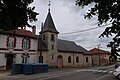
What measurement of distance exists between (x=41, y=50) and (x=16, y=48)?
5212 millimetres

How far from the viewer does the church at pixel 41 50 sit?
1180 inches

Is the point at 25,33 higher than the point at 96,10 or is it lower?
higher

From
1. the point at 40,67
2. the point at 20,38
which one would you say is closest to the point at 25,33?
the point at 20,38

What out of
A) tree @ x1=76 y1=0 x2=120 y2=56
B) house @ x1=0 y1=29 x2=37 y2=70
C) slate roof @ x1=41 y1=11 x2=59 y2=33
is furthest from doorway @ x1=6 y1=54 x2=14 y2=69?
tree @ x1=76 y1=0 x2=120 y2=56

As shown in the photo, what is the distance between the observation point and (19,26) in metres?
6.91

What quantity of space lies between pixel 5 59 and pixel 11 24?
24.5 metres

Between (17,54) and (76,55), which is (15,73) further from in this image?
(76,55)

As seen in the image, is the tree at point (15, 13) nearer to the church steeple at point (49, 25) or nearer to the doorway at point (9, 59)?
the doorway at point (9, 59)

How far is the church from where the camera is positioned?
98.4 ft

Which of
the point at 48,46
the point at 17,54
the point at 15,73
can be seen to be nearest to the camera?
the point at 15,73

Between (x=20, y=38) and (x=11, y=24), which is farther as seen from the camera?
(x=20, y=38)

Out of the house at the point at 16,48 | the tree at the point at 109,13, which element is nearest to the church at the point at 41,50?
the house at the point at 16,48

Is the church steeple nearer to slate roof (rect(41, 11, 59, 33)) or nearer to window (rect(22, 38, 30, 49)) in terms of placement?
slate roof (rect(41, 11, 59, 33))

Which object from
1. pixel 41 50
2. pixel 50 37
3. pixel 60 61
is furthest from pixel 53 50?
pixel 41 50
